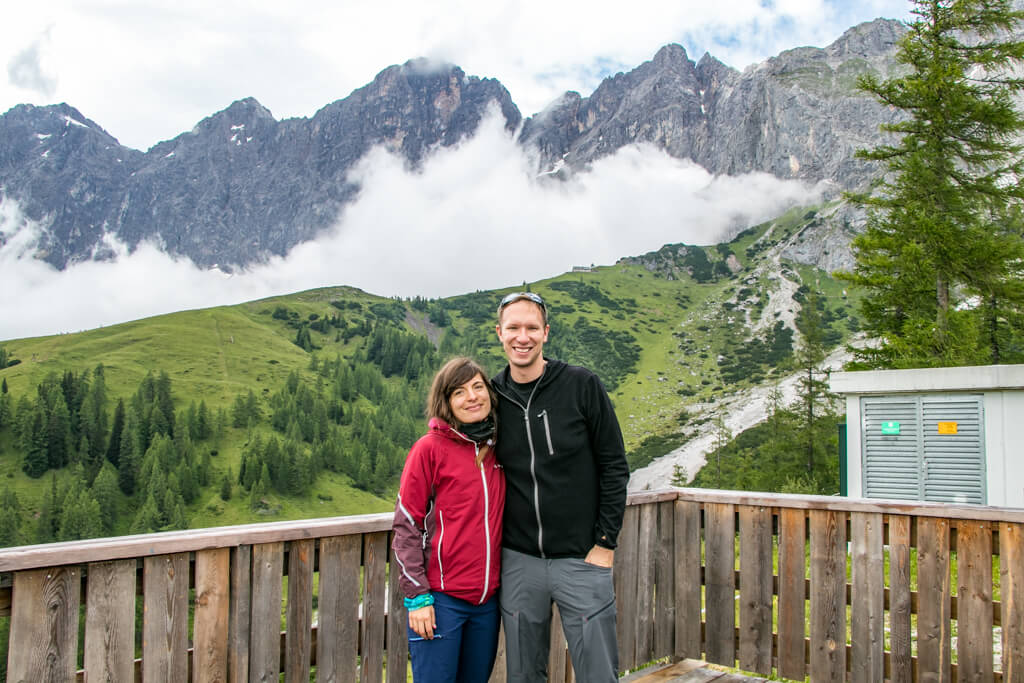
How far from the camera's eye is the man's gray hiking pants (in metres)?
3.06

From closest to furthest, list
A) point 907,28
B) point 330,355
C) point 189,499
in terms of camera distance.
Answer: point 907,28
point 189,499
point 330,355

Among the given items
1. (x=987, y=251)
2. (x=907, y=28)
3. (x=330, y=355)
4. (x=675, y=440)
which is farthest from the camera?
(x=330, y=355)

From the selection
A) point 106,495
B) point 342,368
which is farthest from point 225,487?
point 342,368

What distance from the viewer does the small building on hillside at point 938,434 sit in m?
11.3

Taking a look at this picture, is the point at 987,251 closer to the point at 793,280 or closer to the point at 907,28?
the point at 907,28

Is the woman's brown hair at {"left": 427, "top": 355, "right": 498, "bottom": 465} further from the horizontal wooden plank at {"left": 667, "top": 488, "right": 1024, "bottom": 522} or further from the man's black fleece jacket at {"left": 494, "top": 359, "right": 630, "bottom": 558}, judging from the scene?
the horizontal wooden plank at {"left": 667, "top": 488, "right": 1024, "bottom": 522}

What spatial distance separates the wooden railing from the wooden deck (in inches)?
2.8

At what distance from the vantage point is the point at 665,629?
4.86 metres

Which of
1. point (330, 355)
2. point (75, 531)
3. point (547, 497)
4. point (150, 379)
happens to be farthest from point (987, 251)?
point (330, 355)

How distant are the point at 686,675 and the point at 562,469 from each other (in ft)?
7.97

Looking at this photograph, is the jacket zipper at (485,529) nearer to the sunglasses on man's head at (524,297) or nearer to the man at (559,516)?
the man at (559,516)

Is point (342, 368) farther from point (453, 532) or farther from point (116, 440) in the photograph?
point (453, 532)

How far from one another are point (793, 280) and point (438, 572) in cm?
19063

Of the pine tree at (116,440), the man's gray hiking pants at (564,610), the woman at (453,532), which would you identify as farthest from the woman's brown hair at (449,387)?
the pine tree at (116,440)
